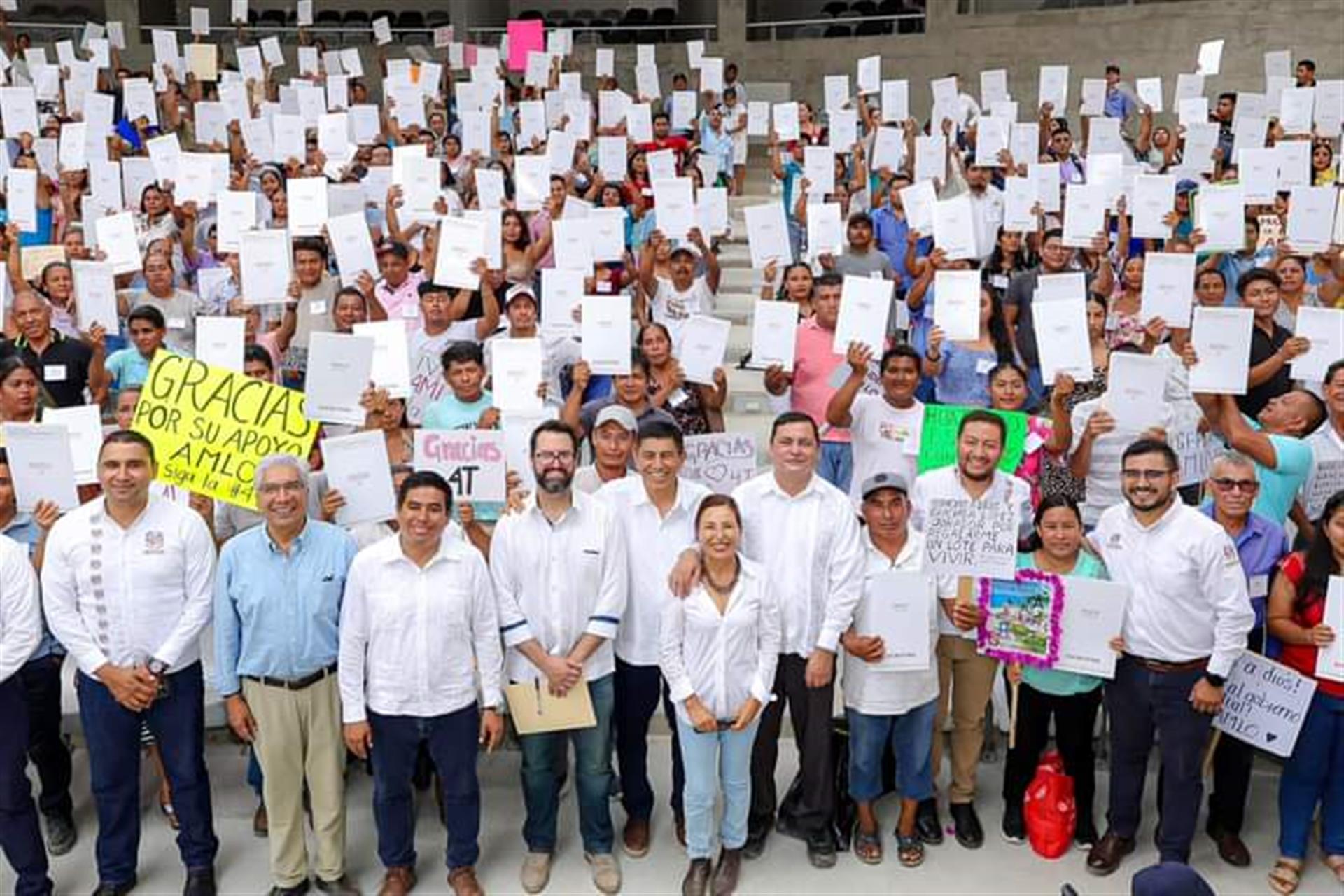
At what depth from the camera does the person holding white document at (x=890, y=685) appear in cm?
452

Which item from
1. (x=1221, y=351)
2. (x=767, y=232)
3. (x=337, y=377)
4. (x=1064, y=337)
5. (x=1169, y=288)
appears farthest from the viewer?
(x=767, y=232)

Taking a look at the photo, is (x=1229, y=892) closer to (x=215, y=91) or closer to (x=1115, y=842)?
(x=1115, y=842)

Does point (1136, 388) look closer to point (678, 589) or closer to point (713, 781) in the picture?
point (678, 589)

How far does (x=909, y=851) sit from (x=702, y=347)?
7.82 ft

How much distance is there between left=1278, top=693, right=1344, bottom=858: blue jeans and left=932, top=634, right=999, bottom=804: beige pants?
1.13 metres

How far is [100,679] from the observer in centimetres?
423

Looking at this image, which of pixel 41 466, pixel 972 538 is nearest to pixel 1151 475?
pixel 972 538

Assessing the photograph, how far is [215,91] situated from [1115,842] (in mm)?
14406

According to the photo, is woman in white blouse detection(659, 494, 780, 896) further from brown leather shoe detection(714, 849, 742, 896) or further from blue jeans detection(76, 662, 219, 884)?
blue jeans detection(76, 662, 219, 884)

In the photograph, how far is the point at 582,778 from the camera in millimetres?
4664

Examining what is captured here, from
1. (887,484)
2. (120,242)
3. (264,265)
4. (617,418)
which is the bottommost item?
(887,484)

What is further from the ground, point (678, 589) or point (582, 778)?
point (678, 589)

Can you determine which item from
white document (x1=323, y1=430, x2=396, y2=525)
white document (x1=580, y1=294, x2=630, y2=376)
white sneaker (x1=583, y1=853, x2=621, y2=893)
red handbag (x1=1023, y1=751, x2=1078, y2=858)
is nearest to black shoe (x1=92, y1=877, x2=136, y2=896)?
white document (x1=323, y1=430, x2=396, y2=525)

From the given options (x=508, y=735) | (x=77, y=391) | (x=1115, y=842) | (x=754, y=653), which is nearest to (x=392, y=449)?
(x=508, y=735)
